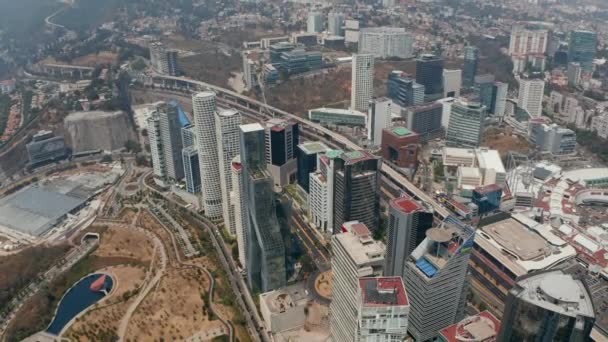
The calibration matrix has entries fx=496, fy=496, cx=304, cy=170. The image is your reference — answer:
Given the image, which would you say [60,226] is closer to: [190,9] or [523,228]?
[523,228]

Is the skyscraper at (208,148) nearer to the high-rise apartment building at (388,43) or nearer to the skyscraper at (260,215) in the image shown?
the skyscraper at (260,215)

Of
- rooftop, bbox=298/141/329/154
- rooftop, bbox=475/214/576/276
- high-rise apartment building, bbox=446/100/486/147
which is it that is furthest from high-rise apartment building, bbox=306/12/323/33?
rooftop, bbox=475/214/576/276

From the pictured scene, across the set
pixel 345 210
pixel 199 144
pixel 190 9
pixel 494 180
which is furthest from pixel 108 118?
pixel 190 9

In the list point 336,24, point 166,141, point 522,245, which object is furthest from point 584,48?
point 166,141

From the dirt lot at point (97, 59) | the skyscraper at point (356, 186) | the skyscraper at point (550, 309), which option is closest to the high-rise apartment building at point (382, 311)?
the skyscraper at point (550, 309)

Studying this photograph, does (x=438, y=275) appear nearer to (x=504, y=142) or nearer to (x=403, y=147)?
(x=403, y=147)
